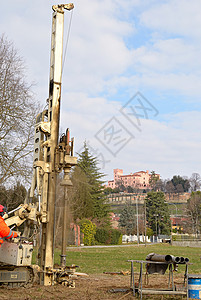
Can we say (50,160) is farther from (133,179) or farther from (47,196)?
(133,179)

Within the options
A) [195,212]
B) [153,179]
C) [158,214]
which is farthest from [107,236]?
[153,179]

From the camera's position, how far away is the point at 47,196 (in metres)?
10.8

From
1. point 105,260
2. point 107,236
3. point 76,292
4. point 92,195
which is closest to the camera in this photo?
point 76,292

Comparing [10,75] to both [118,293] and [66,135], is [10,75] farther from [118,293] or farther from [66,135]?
[118,293]

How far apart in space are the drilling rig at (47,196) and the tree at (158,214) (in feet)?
240

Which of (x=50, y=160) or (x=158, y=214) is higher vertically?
(x=50, y=160)

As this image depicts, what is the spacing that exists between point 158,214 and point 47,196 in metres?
77.3

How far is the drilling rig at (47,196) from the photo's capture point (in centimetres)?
959

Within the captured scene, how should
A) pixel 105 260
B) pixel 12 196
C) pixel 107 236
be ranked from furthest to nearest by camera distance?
1. pixel 107 236
2. pixel 12 196
3. pixel 105 260

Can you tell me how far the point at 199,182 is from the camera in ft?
454

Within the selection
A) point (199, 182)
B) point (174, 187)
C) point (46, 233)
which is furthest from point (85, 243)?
point (174, 187)

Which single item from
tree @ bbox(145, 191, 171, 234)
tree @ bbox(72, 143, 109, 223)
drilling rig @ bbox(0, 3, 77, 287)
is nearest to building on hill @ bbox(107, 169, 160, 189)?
tree @ bbox(145, 191, 171, 234)

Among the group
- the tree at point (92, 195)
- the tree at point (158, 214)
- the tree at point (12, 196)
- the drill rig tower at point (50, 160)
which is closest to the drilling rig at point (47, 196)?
the drill rig tower at point (50, 160)

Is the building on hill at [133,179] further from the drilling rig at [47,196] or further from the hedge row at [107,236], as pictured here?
the drilling rig at [47,196]
